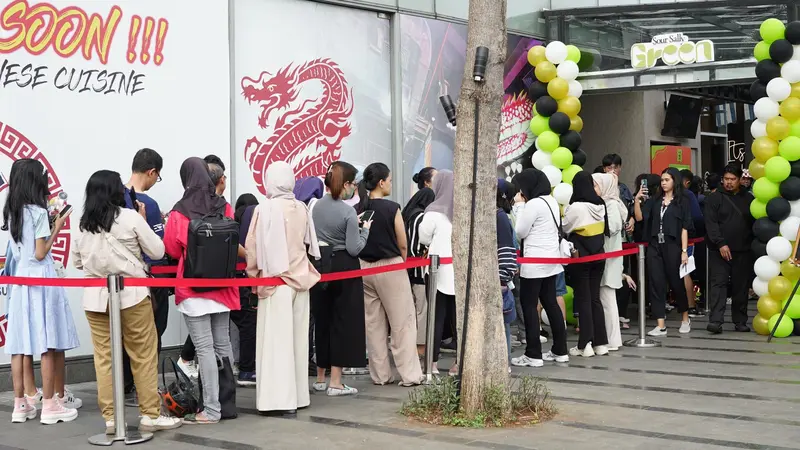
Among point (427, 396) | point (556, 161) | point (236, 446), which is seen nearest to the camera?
point (236, 446)

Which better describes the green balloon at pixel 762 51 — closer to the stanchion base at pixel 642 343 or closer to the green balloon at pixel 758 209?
the green balloon at pixel 758 209

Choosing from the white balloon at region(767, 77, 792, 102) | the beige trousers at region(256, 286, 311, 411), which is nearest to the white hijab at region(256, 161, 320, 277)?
the beige trousers at region(256, 286, 311, 411)

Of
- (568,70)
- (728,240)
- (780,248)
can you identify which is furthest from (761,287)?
(568,70)

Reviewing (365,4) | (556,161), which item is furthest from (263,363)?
(556,161)

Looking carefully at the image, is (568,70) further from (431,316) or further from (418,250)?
(431,316)

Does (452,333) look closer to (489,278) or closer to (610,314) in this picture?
(610,314)

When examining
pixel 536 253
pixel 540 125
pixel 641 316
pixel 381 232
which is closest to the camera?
pixel 381 232

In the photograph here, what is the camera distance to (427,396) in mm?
7609

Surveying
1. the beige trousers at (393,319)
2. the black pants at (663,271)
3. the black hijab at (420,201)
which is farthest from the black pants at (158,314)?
the black pants at (663,271)

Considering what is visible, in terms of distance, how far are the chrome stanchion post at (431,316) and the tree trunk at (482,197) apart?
56.1 inches

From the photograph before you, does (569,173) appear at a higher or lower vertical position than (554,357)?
higher

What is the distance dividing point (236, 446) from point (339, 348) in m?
2.12

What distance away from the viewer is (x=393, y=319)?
926cm

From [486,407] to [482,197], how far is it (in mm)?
1473
